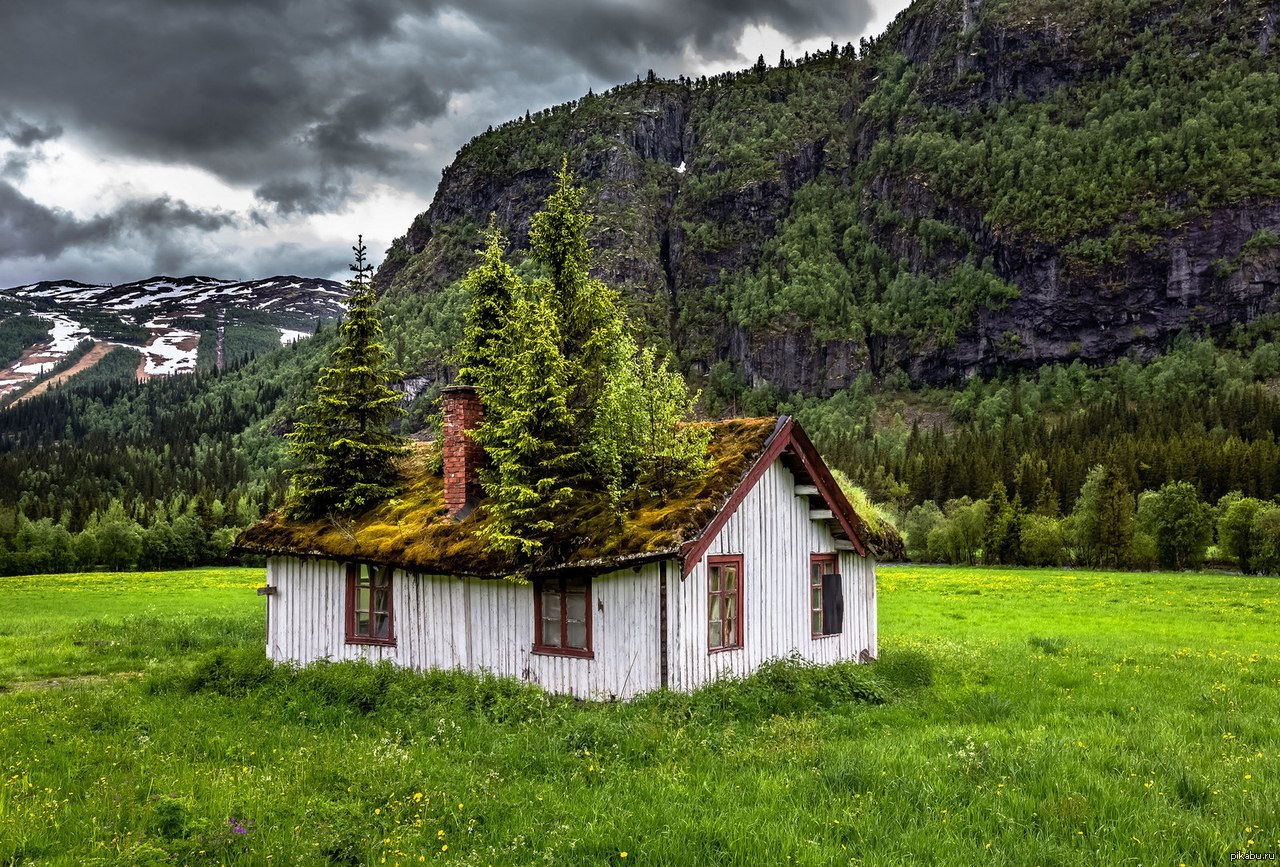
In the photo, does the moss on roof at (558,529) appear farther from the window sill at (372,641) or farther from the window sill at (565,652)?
the window sill at (372,641)

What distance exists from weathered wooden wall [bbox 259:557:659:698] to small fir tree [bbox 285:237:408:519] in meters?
2.17

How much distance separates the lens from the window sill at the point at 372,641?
20.8 m

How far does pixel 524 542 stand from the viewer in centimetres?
1731

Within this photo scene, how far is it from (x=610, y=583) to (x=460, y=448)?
639 cm

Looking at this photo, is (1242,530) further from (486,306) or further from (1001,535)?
(486,306)

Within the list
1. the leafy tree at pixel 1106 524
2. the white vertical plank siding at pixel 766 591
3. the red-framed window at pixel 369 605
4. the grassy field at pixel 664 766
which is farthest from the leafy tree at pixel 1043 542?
the red-framed window at pixel 369 605

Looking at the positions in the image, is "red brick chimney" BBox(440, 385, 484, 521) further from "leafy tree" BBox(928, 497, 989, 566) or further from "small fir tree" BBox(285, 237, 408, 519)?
"leafy tree" BBox(928, 497, 989, 566)

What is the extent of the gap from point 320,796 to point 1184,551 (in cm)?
7936

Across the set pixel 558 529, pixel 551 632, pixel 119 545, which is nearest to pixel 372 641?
pixel 551 632

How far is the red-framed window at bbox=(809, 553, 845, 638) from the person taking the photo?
20547mm

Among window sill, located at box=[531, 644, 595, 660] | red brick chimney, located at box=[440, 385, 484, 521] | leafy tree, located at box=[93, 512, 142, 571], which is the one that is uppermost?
red brick chimney, located at box=[440, 385, 484, 521]

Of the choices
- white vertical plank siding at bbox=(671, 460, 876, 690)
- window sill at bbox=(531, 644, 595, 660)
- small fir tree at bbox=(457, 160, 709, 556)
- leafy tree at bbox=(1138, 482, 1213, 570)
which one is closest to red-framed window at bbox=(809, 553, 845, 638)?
white vertical plank siding at bbox=(671, 460, 876, 690)

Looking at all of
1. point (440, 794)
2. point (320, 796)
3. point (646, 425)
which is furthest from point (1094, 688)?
point (320, 796)

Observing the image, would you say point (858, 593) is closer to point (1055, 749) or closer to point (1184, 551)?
point (1055, 749)
